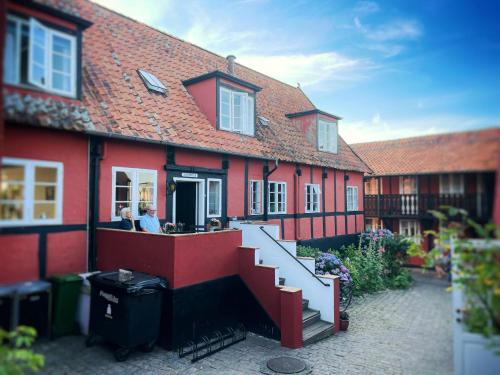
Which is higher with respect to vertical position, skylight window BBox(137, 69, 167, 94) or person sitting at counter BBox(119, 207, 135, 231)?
skylight window BBox(137, 69, 167, 94)

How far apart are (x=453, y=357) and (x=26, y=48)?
5.64 m

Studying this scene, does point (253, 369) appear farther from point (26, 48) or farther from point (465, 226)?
point (26, 48)

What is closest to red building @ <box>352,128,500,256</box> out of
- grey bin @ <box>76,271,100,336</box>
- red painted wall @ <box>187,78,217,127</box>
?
grey bin @ <box>76,271,100,336</box>

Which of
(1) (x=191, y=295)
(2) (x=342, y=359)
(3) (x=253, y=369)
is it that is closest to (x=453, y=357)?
(2) (x=342, y=359)

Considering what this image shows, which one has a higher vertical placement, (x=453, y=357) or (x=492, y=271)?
(x=492, y=271)

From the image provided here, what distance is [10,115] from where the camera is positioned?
119 inches

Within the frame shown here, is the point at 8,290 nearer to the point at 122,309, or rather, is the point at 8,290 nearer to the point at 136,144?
the point at 122,309

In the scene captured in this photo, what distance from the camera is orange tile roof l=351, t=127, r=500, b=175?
3.31 metres

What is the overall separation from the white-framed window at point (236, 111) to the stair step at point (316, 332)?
241 inches

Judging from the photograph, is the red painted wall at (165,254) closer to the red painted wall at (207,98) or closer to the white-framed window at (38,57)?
the white-framed window at (38,57)

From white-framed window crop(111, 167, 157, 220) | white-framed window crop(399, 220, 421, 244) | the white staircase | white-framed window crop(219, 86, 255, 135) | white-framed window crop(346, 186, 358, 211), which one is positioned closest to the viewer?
white-framed window crop(399, 220, 421, 244)

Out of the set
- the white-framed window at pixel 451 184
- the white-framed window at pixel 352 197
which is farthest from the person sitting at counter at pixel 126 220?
the white-framed window at pixel 352 197

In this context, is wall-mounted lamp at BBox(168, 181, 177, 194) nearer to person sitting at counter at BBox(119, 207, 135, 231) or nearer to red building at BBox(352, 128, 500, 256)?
person sitting at counter at BBox(119, 207, 135, 231)

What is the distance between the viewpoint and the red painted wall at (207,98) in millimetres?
Answer: 10008
